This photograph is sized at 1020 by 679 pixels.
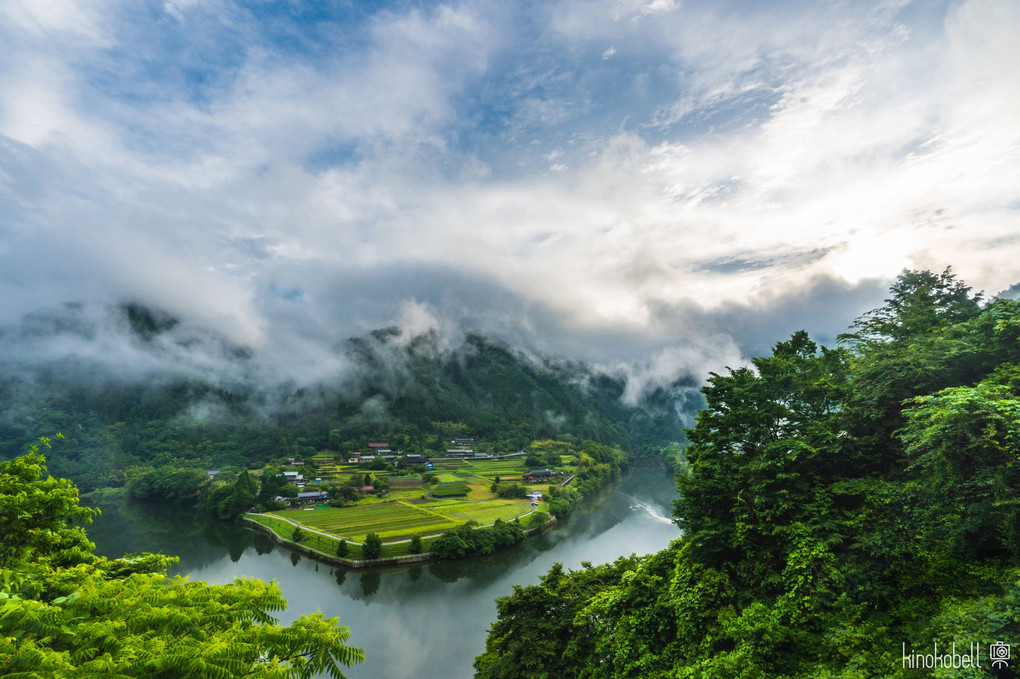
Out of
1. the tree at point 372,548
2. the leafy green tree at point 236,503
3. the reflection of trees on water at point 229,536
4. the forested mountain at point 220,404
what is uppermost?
the forested mountain at point 220,404

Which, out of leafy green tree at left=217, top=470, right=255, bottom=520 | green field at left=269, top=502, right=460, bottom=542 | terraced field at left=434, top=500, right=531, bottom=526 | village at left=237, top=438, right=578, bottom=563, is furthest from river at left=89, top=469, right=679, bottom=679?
terraced field at left=434, top=500, right=531, bottom=526

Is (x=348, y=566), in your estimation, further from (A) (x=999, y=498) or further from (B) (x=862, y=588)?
(A) (x=999, y=498)

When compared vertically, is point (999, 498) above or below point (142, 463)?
above

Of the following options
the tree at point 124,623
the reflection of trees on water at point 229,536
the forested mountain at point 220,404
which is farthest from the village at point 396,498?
the tree at point 124,623

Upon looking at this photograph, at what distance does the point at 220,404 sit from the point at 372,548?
123355mm

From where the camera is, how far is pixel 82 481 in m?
67.8

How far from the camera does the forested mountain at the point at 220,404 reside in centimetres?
9069

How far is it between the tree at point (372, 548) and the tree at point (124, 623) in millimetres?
32121

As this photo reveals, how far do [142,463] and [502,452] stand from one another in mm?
83388

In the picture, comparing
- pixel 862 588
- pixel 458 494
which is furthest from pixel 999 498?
pixel 458 494

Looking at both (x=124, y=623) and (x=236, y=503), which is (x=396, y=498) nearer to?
(x=236, y=503)

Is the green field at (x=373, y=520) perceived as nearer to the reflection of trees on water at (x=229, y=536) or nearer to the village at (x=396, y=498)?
the village at (x=396, y=498)

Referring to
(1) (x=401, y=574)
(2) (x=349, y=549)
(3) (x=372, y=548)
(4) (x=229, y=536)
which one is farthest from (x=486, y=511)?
(4) (x=229, y=536)

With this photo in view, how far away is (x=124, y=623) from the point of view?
17.3 feet
